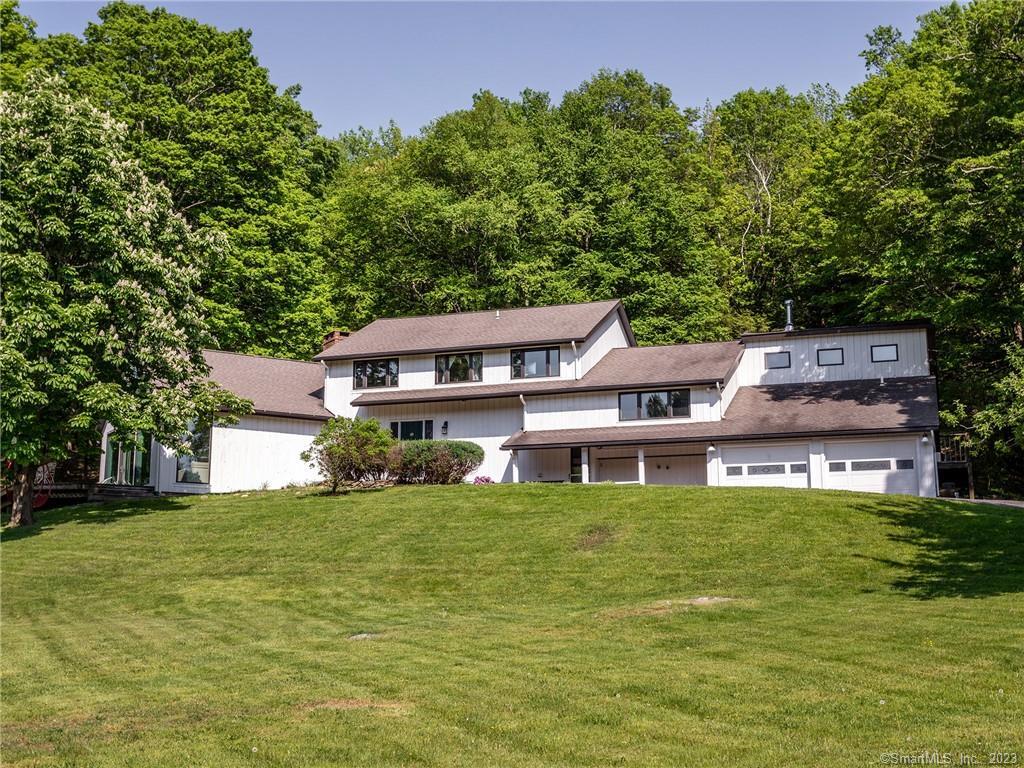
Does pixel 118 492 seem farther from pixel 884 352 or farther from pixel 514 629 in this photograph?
pixel 884 352

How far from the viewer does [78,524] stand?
3503 cm

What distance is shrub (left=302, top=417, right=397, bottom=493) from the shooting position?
120 feet

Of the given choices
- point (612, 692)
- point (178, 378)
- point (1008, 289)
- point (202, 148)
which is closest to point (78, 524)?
point (178, 378)

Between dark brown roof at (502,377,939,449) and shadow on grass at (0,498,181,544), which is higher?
dark brown roof at (502,377,939,449)

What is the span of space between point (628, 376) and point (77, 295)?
21.7m

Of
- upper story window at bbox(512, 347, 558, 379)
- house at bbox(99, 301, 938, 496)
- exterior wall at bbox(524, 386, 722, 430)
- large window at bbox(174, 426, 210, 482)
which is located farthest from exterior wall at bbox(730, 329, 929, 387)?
large window at bbox(174, 426, 210, 482)

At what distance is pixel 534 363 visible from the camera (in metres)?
43.8

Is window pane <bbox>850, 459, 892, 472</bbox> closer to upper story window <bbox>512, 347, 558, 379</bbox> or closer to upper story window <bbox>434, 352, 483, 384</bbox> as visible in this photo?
upper story window <bbox>512, 347, 558, 379</bbox>

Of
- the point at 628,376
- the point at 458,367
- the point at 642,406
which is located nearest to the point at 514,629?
the point at 642,406

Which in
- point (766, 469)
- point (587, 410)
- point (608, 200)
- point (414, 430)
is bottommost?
point (766, 469)

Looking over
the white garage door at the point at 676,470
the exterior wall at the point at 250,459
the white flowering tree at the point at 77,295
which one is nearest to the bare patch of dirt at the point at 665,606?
the white garage door at the point at 676,470

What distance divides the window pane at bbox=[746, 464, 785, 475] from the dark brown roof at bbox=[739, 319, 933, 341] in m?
7.62

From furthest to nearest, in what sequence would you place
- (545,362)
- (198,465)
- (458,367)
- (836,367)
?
(458,367), (545,362), (836,367), (198,465)

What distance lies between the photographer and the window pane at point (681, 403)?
40.4 metres
